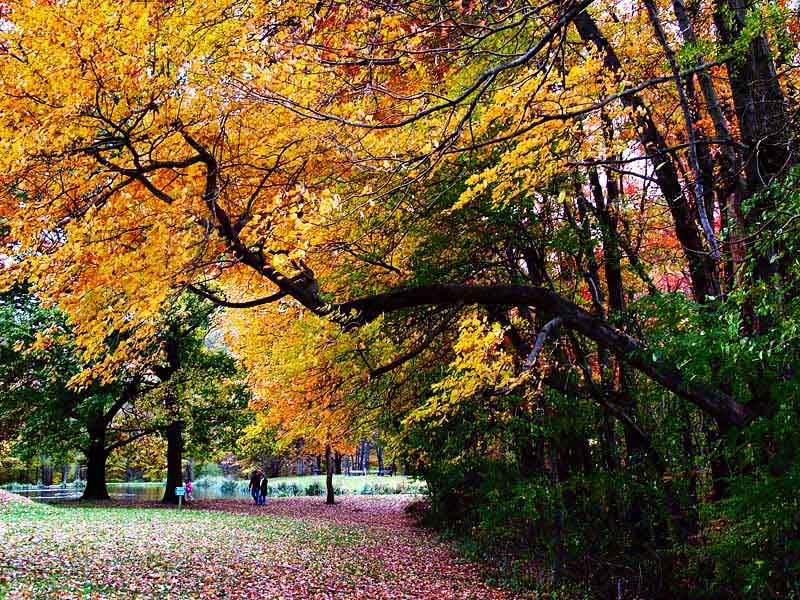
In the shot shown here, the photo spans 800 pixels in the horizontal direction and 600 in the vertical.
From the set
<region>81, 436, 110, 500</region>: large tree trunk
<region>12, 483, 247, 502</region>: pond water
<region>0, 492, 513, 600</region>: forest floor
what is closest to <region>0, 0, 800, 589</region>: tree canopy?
<region>0, 492, 513, 600</region>: forest floor

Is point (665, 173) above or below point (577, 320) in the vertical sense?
above

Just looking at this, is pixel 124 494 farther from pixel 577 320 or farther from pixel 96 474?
pixel 577 320

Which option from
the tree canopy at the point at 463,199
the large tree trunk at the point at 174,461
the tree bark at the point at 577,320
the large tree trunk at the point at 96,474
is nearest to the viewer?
the tree canopy at the point at 463,199

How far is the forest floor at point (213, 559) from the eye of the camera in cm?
693

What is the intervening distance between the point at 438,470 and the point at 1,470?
3469 centimetres

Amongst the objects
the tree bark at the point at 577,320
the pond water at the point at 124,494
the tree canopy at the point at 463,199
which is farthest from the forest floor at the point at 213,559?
the pond water at the point at 124,494

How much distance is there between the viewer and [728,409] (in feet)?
19.8

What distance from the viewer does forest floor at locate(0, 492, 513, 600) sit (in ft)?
22.7

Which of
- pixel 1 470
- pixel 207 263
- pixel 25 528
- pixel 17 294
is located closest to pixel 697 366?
pixel 207 263

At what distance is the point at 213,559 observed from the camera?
923 centimetres

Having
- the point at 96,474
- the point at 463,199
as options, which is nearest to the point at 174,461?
the point at 96,474

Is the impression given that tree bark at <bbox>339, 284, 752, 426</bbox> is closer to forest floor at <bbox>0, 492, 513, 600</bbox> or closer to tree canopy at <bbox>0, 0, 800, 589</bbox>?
tree canopy at <bbox>0, 0, 800, 589</bbox>

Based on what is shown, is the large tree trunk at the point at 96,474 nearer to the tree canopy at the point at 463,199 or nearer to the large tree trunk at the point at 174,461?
the large tree trunk at the point at 174,461

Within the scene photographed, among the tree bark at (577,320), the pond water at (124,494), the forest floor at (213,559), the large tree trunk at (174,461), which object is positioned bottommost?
the pond water at (124,494)
